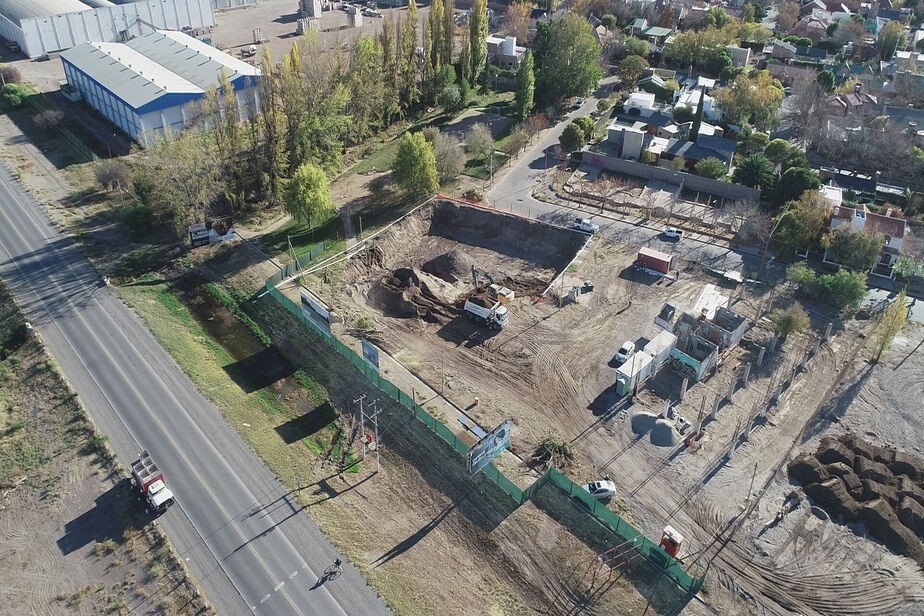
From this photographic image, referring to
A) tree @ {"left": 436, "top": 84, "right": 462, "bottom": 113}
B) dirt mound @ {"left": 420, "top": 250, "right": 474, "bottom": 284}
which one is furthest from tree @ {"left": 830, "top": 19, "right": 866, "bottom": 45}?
dirt mound @ {"left": 420, "top": 250, "right": 474, "bottom": 284}

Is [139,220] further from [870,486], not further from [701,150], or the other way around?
[870,486]

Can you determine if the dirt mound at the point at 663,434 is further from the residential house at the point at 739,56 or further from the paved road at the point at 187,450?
the residential house at the point at 739,56

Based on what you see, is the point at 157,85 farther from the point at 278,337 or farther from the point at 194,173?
the point at 278,337

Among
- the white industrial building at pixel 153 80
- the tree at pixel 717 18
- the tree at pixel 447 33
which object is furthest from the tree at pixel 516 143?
the tree at pixel 717 18

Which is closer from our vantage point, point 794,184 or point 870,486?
point 870,486

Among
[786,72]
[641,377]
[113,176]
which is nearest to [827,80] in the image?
[786,72]

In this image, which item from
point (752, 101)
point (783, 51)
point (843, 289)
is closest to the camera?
point (843, 289)
